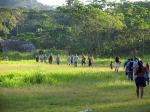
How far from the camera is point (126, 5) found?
278ft

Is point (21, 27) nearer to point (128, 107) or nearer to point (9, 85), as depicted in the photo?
point (9, 85)

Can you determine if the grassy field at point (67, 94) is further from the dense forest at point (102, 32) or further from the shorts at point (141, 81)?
the dense forest at point (102, 32)

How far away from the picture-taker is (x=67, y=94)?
2002 cm

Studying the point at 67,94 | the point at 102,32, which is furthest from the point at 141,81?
the point at 102,32

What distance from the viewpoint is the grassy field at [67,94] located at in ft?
52.0

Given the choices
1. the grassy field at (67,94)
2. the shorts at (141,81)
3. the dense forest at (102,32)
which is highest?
the dense forest at (102,32)

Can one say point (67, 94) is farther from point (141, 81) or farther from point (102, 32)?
point (102, 32)

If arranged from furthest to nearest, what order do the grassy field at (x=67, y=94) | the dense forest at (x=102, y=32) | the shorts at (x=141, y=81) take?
1. the dense forest at (x=102, y=32)
2. the shorts at (x=141, y=81)
3. the grassy field at (x=67, y=94)

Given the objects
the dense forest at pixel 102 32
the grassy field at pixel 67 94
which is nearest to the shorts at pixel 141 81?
the grassy field at pixel 67 94

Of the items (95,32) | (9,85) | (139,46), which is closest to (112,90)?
(9,85)

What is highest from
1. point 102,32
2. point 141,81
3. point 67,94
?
point 102,32

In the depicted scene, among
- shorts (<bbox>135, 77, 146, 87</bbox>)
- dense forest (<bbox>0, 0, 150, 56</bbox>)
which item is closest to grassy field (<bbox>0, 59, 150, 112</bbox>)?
shorts (<bbox>135, 77, 146, 87</bbox>)

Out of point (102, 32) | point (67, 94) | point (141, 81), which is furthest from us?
point (102, 32)

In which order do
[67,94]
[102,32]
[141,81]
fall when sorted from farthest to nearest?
[102,32] → [67,94] → [141,81]
